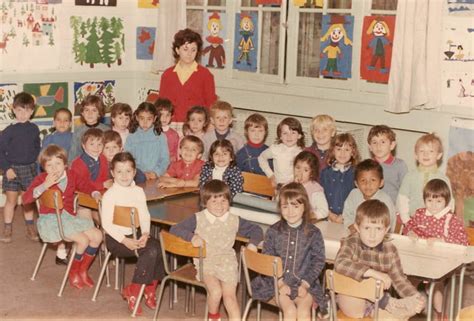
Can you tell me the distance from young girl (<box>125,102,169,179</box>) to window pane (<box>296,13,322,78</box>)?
1634mm

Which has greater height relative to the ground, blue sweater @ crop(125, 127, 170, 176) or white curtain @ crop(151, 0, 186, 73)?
white curtain @ crop(151, 0, 186, 73)

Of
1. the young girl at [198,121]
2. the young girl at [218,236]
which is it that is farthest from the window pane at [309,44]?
the young girl at [218,236]

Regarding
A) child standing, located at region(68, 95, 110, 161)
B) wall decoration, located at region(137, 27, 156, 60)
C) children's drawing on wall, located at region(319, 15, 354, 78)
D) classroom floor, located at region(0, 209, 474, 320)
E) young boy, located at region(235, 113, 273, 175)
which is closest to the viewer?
classroom floor, located at region(0, 209, 474, 320)

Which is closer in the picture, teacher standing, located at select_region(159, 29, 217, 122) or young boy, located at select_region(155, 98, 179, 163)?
young boy, located at select_region(155, 98, 179, 163)

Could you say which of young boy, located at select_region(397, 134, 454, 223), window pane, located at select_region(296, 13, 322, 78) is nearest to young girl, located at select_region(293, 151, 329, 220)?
young boy, located at select_region(397, 134, 454, 223)

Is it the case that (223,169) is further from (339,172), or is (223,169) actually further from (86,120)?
(86,120)

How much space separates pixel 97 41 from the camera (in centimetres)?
853

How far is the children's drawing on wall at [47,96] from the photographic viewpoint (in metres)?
8.06

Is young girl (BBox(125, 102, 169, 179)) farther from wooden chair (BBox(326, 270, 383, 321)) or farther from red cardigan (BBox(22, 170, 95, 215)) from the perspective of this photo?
wooden chair (BBox(326, 270, 383, 321))

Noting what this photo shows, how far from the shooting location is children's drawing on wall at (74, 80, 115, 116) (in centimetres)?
841

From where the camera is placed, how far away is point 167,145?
267 inches

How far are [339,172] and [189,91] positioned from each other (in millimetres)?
2015

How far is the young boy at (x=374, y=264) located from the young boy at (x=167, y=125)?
106 inches

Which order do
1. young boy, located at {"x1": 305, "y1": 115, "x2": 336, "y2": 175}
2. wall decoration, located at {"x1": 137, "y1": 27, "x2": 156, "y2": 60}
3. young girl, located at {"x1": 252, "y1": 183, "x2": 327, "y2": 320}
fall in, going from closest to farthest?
young girl, located at {"x1": 252, "y1": 183, "x2": 327, "y2": 320} → young boy, located at {"x1": 305, "y1": 115, "x2": 336, "y2": 175} → wall decoration, located at {"x1": 137, "y1": 27, "x2": 156, "y2": 60}
